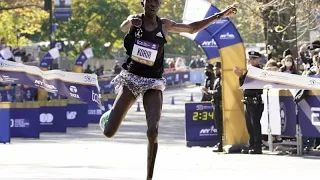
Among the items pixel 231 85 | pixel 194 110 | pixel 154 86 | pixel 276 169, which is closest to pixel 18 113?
pixel 194 110

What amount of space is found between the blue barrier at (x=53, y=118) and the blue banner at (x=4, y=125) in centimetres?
456

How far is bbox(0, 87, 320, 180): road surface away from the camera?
14.2m

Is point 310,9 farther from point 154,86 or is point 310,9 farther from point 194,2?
point 154,86

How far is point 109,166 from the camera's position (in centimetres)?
1600

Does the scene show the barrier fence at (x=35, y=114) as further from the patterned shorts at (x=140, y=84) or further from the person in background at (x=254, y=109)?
the patterned shorts at (x=140, y=84)

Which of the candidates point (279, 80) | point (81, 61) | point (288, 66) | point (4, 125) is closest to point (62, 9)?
point (81, 61)

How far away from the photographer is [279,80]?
18188 millimetres

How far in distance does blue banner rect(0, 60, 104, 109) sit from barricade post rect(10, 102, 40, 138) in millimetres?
2496

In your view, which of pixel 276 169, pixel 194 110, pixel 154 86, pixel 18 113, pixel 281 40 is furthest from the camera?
pixel 281 40

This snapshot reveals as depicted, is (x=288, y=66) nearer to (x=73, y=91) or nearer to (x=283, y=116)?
(x=283, y=116)

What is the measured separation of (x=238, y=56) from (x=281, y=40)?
6743mm

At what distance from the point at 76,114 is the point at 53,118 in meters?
2.56

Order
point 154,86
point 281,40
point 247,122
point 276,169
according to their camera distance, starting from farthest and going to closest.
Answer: point 281,40
point 247,122
point 276,169
point 154,86

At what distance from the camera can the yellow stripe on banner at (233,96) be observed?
2000 centimetres
